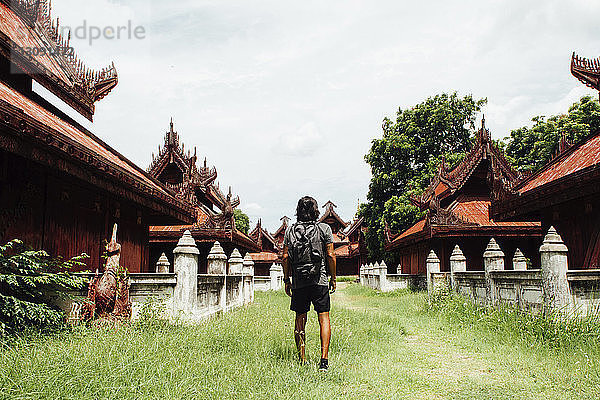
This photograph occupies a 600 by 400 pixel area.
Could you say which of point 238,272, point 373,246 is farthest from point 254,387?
point 373,246

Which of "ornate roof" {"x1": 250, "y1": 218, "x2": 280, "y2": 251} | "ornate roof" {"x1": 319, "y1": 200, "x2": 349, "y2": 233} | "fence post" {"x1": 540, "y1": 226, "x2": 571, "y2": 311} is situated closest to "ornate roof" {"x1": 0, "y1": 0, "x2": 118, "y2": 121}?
"fence post" {"x1": 540, "y1": 226, "x2": 571, "y2": 311}

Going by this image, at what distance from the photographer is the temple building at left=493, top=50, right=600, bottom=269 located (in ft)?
28.6

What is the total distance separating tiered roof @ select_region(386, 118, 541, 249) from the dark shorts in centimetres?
1255

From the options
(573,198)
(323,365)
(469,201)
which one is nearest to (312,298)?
(323,365)

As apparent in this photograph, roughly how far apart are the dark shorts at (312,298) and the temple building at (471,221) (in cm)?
1184

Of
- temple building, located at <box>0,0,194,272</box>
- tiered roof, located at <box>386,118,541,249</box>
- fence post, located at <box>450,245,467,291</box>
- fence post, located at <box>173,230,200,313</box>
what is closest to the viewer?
temple building, located at <box>0,0,194,272</box>

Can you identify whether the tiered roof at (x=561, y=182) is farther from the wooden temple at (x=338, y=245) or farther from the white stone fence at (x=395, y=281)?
the wooden temple at (x=338, y=245)

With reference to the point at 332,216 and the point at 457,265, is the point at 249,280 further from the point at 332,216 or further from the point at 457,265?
the point at 332,216

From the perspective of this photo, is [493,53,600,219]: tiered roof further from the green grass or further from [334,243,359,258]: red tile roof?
[334,243,359,258]: red tile roof

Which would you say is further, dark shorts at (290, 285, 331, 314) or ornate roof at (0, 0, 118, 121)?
ornate roof at (0, 0, 118, 121)

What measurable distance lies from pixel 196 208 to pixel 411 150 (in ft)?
42.3

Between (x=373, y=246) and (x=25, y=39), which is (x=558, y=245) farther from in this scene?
(x=373, y=246)

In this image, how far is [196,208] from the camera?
62.2ft

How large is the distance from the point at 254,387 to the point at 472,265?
50.3 ft
